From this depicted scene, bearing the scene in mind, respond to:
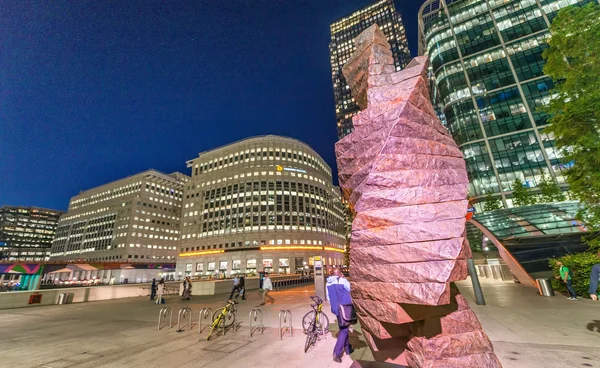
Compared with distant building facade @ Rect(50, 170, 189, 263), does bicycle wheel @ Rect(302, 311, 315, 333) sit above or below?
below

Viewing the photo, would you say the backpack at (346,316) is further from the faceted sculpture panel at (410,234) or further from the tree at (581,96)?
the tree at (581,96)

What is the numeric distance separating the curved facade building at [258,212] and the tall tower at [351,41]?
47.1 m

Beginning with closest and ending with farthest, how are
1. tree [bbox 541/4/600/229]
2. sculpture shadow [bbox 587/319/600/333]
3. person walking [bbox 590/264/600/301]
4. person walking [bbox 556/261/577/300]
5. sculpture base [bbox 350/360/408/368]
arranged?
sculpture base [bbox 350/360/408/368]
sculpture shadow [bbox 587/319/600/333]
person walking [bbox 590/264/600/301]
tree [bbox 541/4/600/229]
person walking [bbox 556/261/577/300]

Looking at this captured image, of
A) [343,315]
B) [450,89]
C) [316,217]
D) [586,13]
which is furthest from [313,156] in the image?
[343,315]

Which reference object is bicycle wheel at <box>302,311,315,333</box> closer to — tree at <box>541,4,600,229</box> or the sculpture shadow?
the sculpture shadow

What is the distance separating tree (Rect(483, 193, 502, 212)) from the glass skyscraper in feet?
3.67

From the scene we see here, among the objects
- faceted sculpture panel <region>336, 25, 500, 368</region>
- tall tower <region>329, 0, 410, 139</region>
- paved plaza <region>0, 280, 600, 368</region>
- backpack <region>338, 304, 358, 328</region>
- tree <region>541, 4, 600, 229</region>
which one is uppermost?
tall tower <region>329, 0, 410, 139</region>

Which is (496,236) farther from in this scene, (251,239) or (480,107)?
(251,239)

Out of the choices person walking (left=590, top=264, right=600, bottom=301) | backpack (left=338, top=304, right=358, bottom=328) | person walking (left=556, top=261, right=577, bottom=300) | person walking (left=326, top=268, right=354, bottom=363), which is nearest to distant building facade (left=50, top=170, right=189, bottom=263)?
person walking (left=326, top=268, right=354, bottom=363)

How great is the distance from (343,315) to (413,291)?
2.84m

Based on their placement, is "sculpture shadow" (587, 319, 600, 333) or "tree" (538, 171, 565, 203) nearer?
"sculpture shadow" (587, 319, 600, 333)

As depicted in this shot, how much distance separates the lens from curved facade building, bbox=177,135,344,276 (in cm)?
6444

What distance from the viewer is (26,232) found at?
143250 millimetres

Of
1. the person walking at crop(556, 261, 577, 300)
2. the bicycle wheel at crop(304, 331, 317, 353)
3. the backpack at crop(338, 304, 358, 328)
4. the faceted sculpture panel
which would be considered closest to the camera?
the faceted sculpture panel
